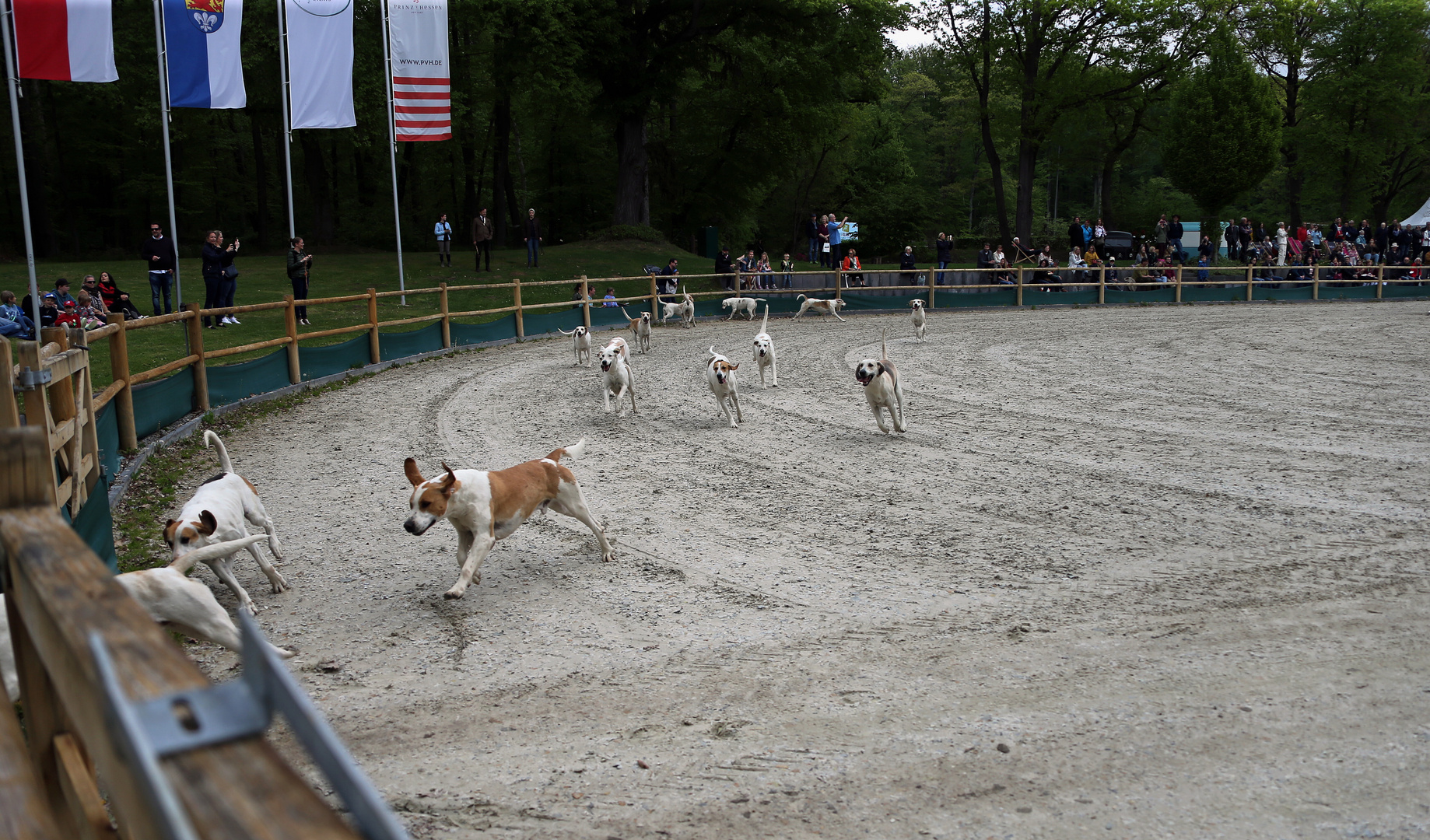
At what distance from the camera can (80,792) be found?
6.48 ft

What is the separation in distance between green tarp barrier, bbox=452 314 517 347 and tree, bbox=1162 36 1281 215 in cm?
3642

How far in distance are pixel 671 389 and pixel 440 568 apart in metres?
9.00

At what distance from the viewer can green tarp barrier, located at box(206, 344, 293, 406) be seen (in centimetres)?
1320

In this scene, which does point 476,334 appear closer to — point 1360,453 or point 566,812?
point 1360,453

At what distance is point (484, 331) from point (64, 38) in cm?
922

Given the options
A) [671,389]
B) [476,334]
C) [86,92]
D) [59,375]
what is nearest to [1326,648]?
[59,375]

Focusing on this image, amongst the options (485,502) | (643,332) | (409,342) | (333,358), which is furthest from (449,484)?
(643,332)

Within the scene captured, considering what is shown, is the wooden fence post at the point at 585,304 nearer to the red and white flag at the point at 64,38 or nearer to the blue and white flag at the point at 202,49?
the blue and white flag at the point at 202,49

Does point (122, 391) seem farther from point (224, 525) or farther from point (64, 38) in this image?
point (64, 38)

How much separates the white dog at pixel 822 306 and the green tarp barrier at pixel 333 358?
14198 mm

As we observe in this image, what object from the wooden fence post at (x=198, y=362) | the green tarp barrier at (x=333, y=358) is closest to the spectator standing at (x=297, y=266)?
the green tarp barrier at (x=333, y=358)

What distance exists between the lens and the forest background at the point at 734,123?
37312 millimetres

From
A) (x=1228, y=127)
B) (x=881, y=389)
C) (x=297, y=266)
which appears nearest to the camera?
(x=881, y=389)

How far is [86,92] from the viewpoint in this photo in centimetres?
4325
